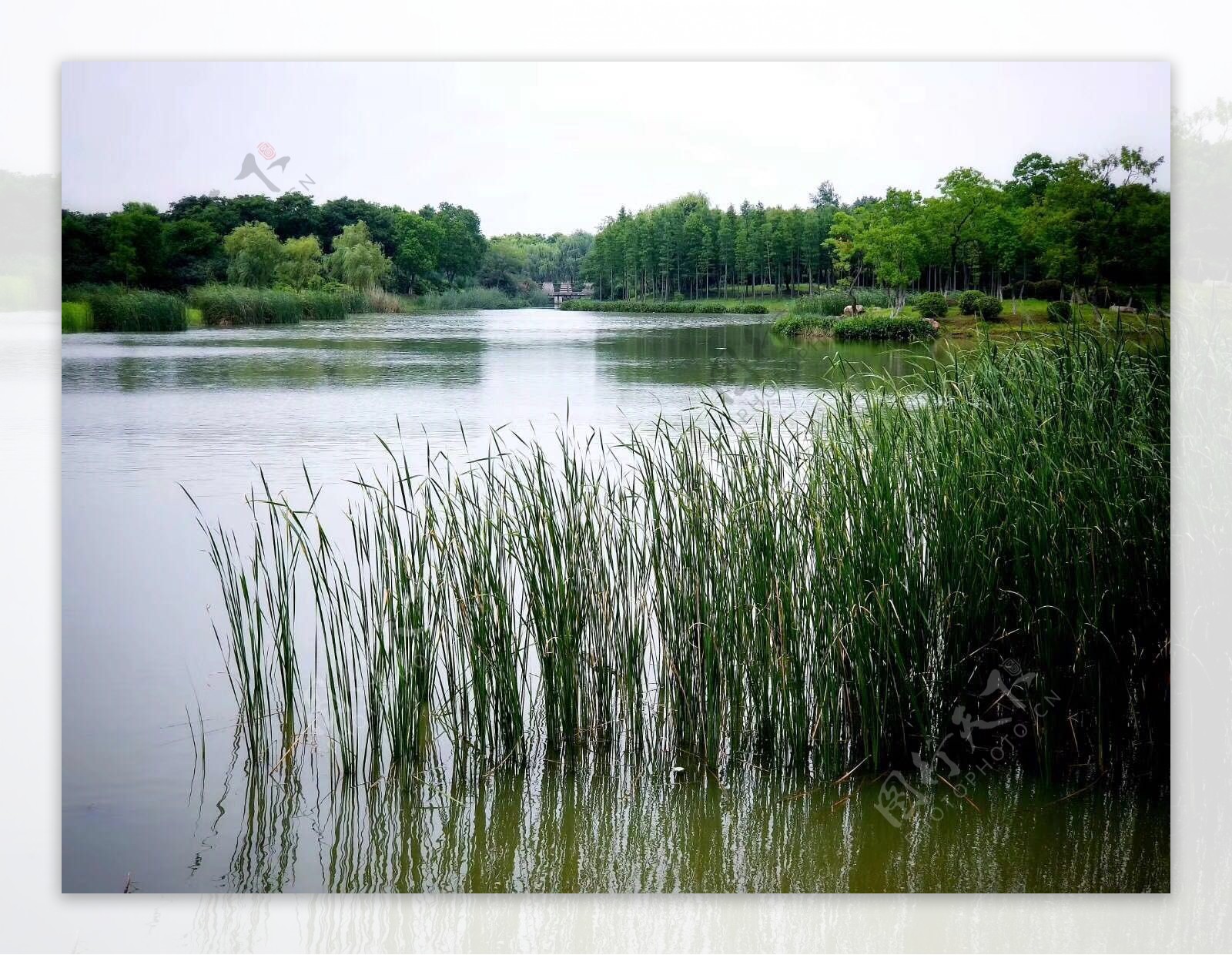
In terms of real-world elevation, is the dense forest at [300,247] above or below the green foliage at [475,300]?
above

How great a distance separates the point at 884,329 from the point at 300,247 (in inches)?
57.4

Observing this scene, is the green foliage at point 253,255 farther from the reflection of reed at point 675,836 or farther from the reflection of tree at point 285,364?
the reflection of reed at point 675,836

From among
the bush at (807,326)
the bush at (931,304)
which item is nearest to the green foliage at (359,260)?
the bush at (807,326)

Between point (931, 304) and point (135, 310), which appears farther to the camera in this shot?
point (931, 304)

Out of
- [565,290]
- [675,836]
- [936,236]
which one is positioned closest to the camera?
[675,836]

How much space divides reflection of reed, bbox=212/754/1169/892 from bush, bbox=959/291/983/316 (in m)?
1.13

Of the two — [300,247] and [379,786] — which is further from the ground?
[300,247]

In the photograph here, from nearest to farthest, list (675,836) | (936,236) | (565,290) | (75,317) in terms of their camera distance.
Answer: (675,836)
(75,317)
(936,236)
(565,290)

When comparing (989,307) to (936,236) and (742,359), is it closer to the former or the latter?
(936,236)

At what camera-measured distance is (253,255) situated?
2.52 meters

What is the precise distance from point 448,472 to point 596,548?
40 cm

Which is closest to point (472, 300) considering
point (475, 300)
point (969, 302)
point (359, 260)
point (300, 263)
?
point (475, 300)

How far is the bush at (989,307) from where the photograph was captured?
2592mm

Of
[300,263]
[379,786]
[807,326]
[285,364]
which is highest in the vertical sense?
[300,263]
